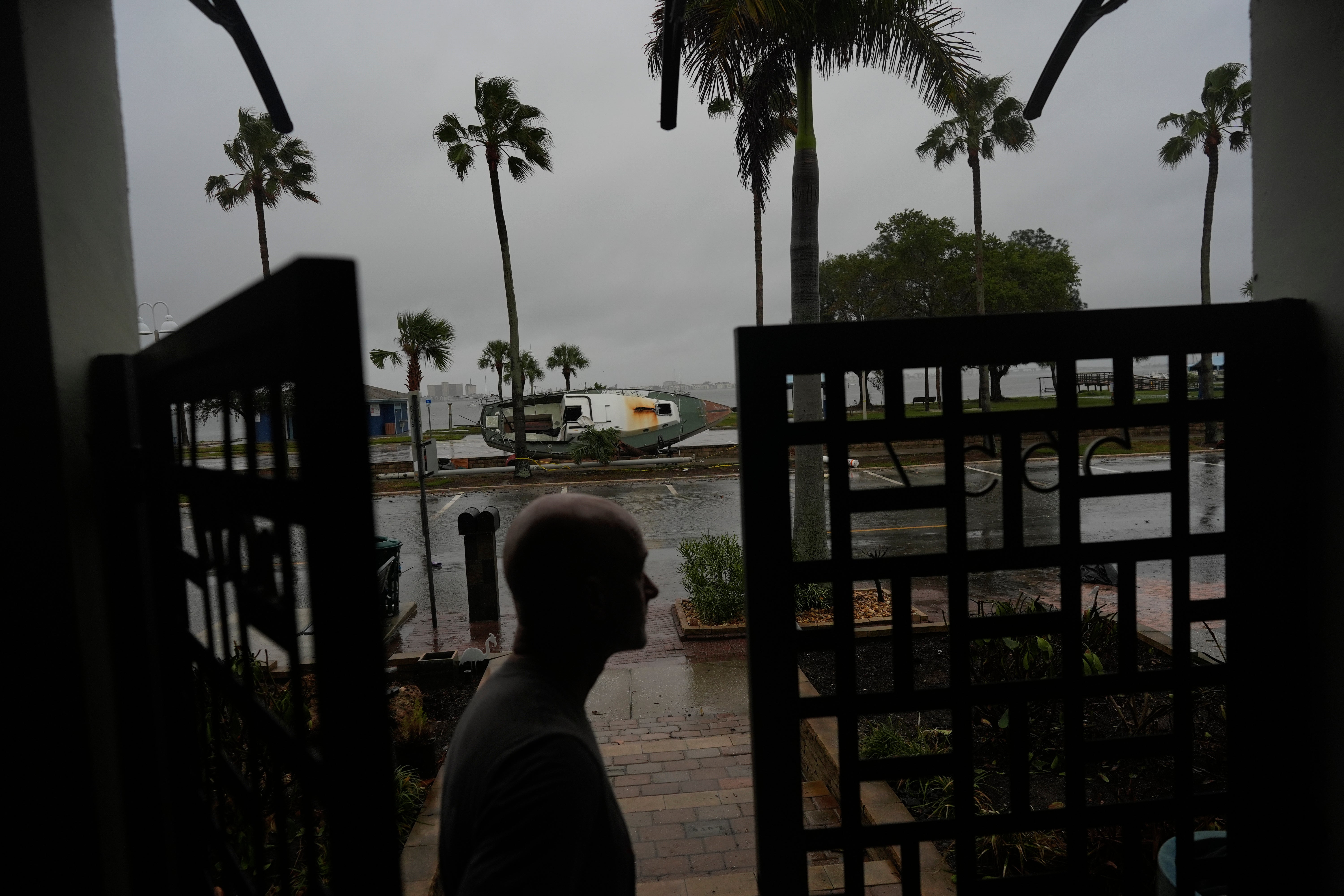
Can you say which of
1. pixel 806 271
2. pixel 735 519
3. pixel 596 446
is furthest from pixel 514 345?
pixel 806 271

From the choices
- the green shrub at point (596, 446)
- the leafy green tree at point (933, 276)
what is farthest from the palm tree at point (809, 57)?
the leafy green tree at point (933, 276)

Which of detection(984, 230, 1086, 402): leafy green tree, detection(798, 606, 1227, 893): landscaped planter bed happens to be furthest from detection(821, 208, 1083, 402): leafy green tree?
detection(798, 606, 1227, 893): landscaped planter bed

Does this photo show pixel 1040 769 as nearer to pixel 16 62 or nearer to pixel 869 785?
pixel 869 785

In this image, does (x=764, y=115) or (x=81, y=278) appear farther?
(x=764, y=115)

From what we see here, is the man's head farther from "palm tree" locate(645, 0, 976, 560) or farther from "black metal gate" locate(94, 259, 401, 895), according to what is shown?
"palm tree" locate(645, 0, 976, 560)

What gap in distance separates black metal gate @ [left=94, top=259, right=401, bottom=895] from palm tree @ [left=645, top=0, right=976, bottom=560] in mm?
6889

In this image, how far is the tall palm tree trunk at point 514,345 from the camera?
73.3 feet

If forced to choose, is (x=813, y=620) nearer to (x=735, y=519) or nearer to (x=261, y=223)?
(x=735, y=519)

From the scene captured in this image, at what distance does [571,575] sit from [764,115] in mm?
9776

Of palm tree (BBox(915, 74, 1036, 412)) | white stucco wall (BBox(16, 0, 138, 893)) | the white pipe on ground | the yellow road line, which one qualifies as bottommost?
the yellow road line

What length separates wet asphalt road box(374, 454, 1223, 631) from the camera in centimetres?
1146

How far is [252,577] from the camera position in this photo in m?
1.27

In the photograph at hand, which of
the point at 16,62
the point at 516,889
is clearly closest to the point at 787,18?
the point at 16,62

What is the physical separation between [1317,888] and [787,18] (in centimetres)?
787
